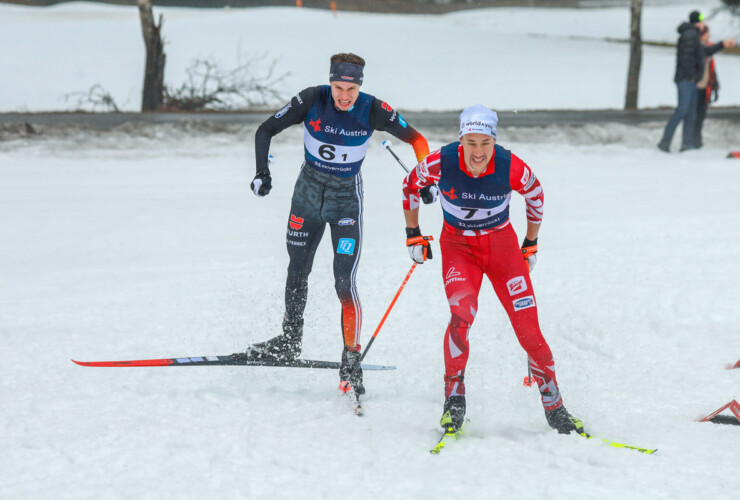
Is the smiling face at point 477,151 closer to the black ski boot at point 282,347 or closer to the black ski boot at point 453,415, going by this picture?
the black ski boot at point 453,415

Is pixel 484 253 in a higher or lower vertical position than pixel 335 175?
lower

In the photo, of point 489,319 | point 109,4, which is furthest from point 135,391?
point 109,4

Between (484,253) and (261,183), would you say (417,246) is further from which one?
(261,183)

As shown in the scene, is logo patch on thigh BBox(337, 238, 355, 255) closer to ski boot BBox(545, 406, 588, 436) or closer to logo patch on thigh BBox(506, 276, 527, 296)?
logo patch on thigh BBox(506, 276, 527, 296)

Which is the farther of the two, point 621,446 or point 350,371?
point 350,371

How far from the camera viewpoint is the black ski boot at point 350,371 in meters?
5.88

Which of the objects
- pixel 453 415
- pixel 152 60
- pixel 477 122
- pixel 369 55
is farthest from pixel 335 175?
pixel 369 55

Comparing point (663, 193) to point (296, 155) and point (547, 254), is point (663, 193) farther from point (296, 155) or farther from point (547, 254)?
point (296, 155)

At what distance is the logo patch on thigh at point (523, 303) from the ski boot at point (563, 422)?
69cm

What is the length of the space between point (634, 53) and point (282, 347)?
609 inches

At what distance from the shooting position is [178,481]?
14.6 feet

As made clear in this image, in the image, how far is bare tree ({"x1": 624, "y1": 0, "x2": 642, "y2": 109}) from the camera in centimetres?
1873

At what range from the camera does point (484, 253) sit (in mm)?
5191

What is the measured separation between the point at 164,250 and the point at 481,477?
19.1 feet
